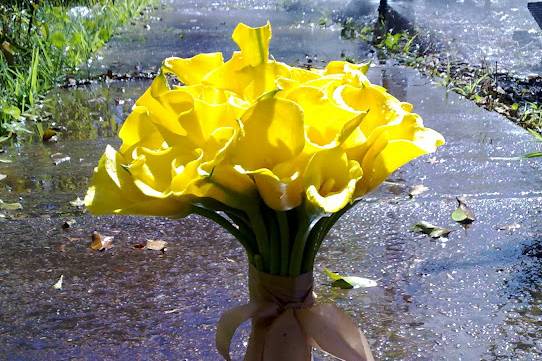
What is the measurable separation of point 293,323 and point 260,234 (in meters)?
0.16

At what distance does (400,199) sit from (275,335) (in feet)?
6.62

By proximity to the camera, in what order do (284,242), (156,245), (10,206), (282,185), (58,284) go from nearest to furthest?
(282,185) → (284,242) → (58,284) → (156,245) → (10,206)

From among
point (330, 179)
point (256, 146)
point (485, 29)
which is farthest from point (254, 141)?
point (485, 29)

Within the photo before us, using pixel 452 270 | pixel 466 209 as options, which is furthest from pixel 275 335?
pixel 466 209

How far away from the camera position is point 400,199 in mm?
3109

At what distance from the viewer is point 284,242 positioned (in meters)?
1.14

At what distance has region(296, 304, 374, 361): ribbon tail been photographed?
46.5 inches

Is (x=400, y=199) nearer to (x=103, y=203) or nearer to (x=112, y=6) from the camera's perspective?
(x=103, y=203)

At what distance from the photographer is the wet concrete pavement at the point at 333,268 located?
206cm

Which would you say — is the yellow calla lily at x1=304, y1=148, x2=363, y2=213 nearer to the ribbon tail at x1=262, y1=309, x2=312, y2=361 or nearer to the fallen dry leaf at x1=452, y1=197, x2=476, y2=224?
the ribbon tail at x1=262, y1=309, x2=312, y2=361

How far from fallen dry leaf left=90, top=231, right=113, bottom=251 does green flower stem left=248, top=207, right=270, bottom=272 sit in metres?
1.62

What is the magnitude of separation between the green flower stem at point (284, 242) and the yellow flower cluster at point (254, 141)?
1.7 inches

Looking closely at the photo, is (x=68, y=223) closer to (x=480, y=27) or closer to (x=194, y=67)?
(x=194, y=67)

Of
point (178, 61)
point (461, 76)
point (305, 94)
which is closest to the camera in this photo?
point (305, 94)
